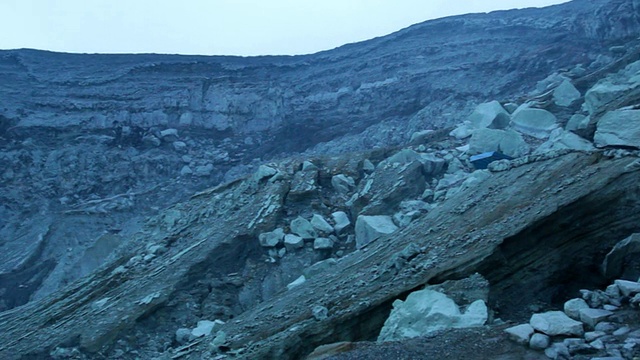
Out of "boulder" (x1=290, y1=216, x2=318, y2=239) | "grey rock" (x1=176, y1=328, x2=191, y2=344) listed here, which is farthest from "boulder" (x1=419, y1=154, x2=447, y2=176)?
"grey rock" (x1=176, y1=328, x2=191, y2=344)

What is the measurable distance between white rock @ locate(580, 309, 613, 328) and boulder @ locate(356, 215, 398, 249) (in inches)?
151

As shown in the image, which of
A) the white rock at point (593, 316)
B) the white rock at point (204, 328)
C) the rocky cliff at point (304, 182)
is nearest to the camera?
the white rock at point (593, 316)

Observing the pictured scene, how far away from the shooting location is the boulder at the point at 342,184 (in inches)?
398

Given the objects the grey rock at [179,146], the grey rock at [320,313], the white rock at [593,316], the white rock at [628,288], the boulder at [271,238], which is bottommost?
the grey rock at [320,313]

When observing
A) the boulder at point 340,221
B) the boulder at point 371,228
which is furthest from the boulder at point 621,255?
the boulder at point 340,221

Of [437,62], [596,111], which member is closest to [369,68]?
[437,62]

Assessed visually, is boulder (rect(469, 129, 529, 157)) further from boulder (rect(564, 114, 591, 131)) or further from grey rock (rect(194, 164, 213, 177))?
grey rock (rect(194, 164, 213, 177))

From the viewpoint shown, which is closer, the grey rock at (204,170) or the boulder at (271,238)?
the boulder at (271,238)

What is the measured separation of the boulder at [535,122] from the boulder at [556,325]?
268 inches

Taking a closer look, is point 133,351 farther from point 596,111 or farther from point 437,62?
point 437,62

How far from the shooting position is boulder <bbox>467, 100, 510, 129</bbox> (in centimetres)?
1173

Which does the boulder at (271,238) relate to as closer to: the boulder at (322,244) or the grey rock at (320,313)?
the boulder at (322,244)

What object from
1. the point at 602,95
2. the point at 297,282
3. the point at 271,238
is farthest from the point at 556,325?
the point at 602,95

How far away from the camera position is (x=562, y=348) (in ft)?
13.3
